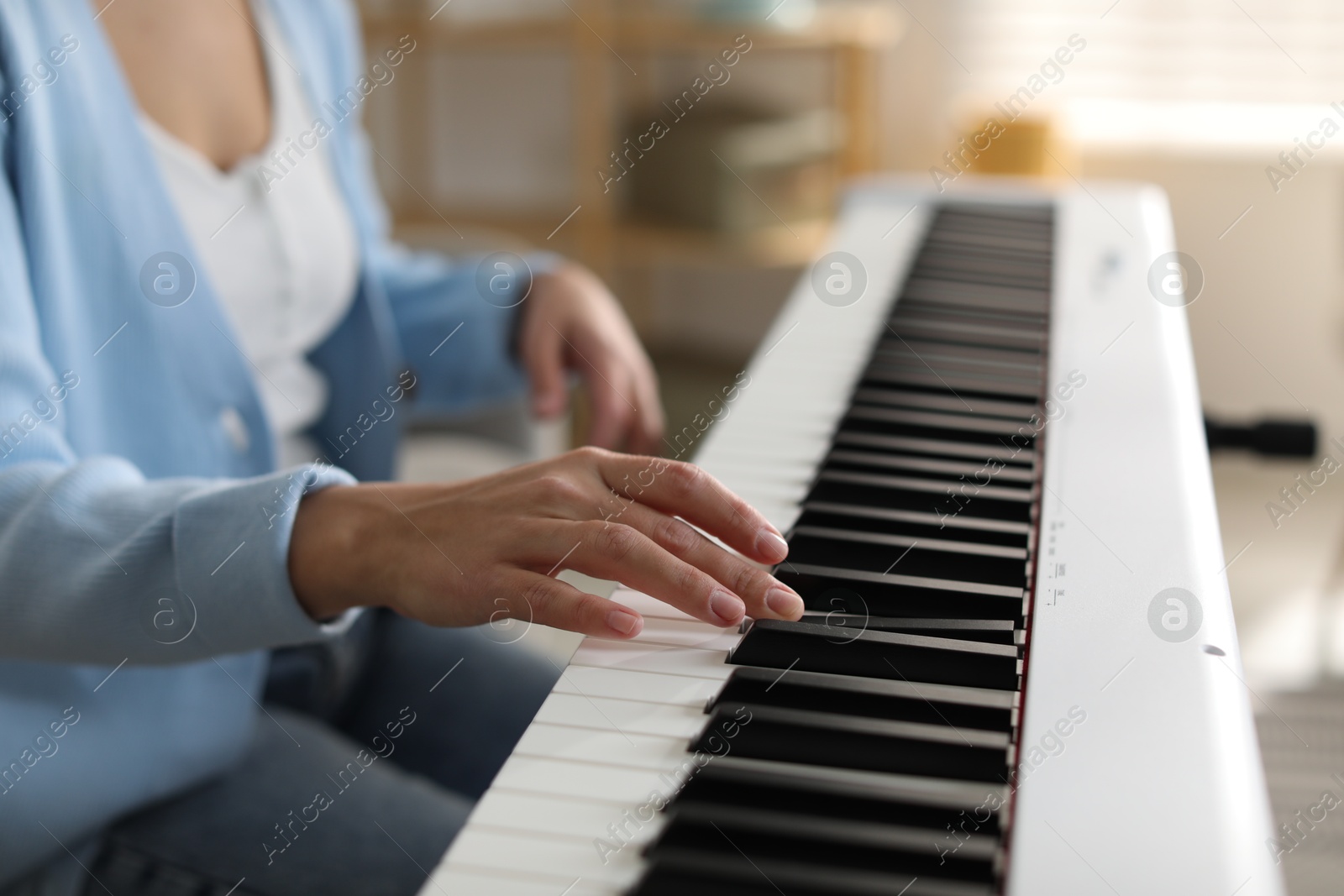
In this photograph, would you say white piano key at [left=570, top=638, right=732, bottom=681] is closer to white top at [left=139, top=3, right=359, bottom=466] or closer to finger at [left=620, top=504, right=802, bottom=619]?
finger at [left=620, top=504, right=802, bottom=619]

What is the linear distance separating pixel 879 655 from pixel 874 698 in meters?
0.03

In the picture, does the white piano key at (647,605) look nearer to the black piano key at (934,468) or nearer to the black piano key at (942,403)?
the black piano key at (934,468)

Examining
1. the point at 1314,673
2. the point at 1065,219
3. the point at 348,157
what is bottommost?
the point at 348,157

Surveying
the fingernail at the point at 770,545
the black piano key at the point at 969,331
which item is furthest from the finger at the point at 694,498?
the black piano key at the point at 969,331

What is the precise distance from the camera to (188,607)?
610 mm

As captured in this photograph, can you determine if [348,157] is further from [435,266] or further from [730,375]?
[730,375]

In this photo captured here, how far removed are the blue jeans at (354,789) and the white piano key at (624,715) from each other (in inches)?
11.8

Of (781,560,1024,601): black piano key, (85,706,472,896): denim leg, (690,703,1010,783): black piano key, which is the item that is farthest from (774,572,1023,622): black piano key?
(85,706,472,896): denim leg

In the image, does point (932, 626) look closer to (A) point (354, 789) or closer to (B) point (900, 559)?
(B) point (900, 559)

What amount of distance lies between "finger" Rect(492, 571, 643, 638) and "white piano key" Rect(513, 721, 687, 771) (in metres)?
0.06

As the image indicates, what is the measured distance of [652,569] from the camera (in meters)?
0.57

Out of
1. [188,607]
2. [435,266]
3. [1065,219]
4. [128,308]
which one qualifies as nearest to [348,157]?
[435,266]

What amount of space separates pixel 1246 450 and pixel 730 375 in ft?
4.78

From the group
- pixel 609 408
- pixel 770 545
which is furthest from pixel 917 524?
pixel 609 408
